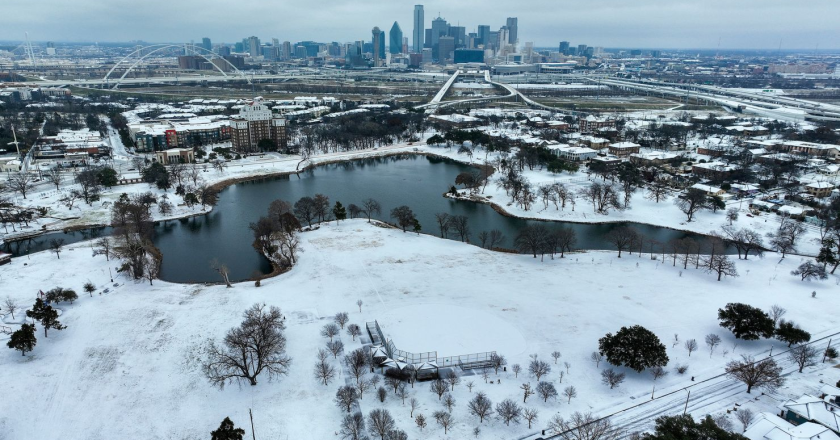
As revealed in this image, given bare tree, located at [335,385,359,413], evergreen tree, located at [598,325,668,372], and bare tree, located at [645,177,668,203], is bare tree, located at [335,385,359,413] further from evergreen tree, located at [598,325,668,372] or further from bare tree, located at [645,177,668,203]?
bare tree, located at [645,177,668,203]

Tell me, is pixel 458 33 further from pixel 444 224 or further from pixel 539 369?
pixel 539 369

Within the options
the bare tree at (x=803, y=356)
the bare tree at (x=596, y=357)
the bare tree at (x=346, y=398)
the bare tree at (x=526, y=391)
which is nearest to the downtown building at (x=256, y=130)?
the bare tree at (x=346, y=398)

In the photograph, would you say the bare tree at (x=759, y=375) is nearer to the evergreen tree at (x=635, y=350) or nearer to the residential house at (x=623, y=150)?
the evergreen tree at (x=635, y=350)

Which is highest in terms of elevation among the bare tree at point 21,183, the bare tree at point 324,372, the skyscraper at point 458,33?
the skyscraper at point 458,33

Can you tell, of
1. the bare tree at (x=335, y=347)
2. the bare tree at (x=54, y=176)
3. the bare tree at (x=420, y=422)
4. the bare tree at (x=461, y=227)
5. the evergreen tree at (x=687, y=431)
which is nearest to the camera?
the evergreen tree at (x=687, y=431)

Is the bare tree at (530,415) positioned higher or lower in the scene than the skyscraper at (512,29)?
lower

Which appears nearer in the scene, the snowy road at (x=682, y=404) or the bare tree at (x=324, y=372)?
the snowy road at (x=682, y=404)

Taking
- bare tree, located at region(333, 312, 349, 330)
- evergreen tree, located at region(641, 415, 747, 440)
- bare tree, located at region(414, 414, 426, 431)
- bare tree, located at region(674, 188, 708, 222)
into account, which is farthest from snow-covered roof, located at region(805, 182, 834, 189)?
bare tree, located at region(414, 414, 426, 431)

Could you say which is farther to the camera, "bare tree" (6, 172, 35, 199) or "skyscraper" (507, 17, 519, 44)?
"skyscraper" (507, 17, 519, 44)
